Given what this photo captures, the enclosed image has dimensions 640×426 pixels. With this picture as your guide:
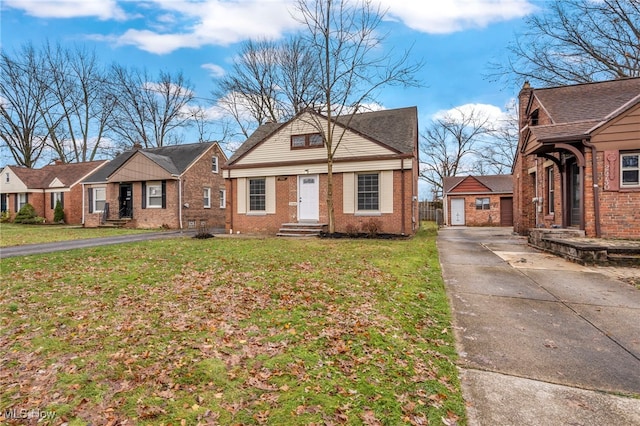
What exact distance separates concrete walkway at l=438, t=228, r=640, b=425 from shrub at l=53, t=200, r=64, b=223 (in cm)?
2969

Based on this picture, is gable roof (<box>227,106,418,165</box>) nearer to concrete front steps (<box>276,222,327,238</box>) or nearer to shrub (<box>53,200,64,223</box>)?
concrete front steps (<box>276,222,327,238</box>)

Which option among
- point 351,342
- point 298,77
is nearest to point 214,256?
point 351,342

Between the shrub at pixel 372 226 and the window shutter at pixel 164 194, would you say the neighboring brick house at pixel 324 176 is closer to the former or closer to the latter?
the shrub at pixel 372 226

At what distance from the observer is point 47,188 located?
26.6 meters

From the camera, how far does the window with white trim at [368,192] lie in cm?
1391

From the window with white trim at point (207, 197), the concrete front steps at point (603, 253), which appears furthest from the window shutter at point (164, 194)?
the concrete front steps at point (603, 253)

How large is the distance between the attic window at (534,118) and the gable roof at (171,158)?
1836 centimetres

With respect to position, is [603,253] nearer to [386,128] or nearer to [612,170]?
[612,170]

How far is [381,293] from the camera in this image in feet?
16.8

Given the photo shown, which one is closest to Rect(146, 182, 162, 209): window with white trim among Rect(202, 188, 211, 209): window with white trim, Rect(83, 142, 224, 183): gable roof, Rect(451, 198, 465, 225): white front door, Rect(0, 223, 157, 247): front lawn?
Rect(83, 142, 224, 183): gable roof

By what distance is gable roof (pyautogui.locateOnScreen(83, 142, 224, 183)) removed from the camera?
65.3 ft

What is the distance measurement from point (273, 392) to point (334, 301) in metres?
2.28

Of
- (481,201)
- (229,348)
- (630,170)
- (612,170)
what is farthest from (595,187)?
(481,201)

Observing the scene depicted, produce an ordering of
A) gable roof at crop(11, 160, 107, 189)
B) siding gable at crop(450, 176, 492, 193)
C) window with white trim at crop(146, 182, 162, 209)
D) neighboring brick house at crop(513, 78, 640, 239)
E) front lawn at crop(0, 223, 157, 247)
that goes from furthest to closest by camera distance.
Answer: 1. gable roof at crop(11, 160, 107, 189)
2. siding gable at crop(450, 176, 492, 193)
3. window with white trim at crop(146, 182, 162, 209)
4. front lawn at crop(0, 223, 157, 247)
5. neighboring brick house at crop(513, 78, 640, 239)
